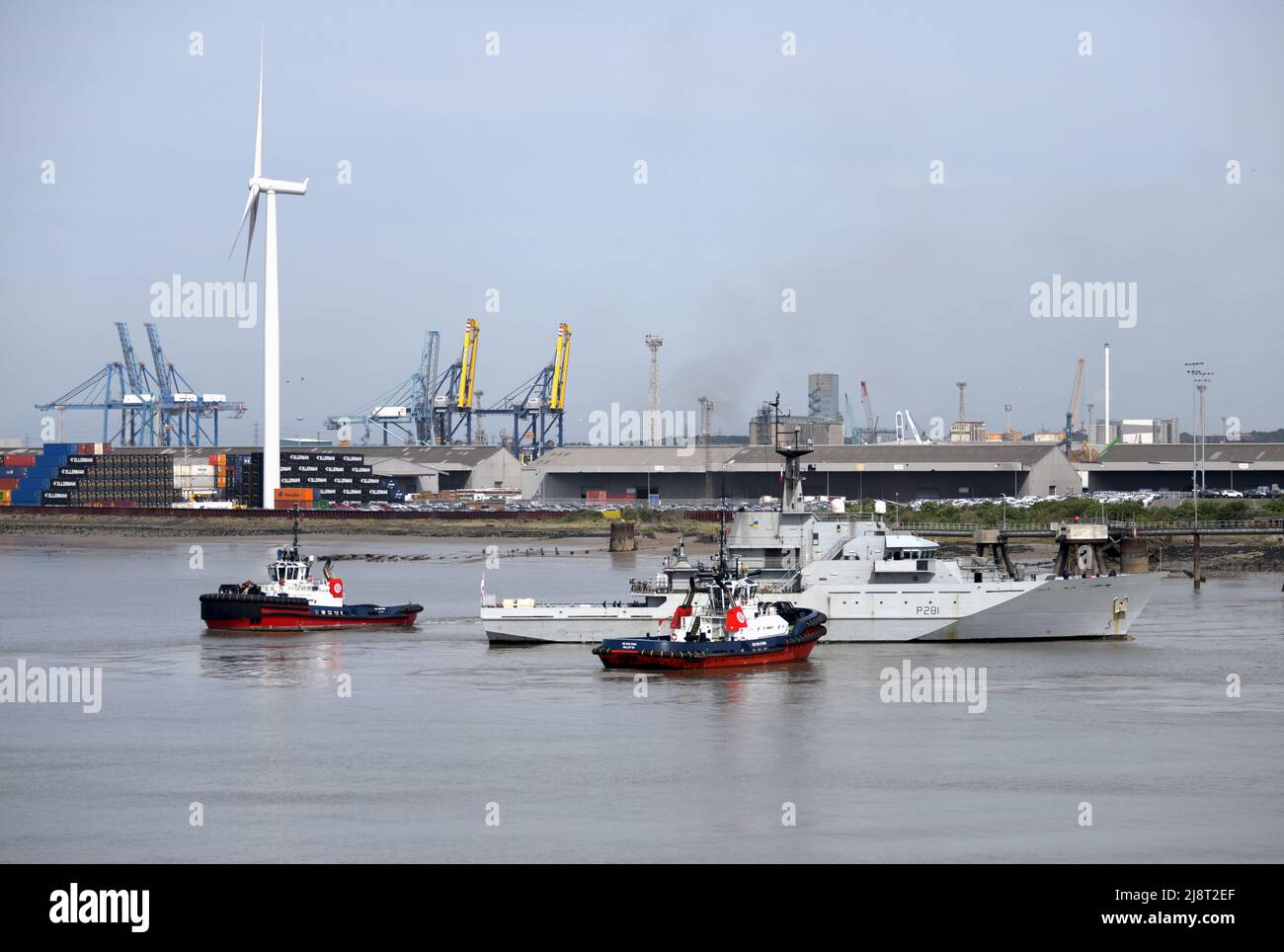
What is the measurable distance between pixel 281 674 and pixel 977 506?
77025 millimetres

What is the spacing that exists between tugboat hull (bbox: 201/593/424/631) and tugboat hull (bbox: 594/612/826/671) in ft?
45.3

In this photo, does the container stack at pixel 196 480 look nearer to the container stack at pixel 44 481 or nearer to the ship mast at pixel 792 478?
the container stack at pixel 44 481

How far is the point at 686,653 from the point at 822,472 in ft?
312

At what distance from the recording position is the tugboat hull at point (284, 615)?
2144 inches

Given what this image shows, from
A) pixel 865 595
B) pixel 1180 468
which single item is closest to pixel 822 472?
pixel 1180 468

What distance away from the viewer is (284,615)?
5484 centimetres

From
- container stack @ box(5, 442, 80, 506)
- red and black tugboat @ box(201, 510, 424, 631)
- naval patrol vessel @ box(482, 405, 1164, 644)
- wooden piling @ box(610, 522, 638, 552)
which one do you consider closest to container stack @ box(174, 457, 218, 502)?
container stack @ box(5, 442, 80, 506)

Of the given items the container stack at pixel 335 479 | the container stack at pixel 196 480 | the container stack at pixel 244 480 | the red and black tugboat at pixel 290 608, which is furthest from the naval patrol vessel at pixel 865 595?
the container stack at pixel 196 480

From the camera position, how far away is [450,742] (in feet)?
108

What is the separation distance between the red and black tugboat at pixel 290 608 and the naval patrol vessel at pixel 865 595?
8.18 m

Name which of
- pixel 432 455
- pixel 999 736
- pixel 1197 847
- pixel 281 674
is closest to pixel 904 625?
pixel 999 736

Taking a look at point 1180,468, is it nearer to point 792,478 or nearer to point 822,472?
point 822,472

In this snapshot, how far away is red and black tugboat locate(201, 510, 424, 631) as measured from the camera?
54531 millimetres
